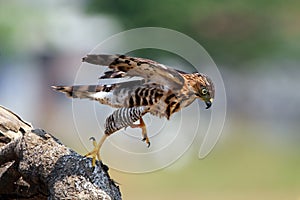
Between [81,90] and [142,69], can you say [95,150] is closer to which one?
[81,90]

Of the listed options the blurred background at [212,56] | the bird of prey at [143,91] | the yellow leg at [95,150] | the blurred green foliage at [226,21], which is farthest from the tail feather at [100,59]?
the blurred green foliage at [226,21]

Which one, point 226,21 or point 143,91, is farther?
point 226,21

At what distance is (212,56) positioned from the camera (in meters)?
27.2

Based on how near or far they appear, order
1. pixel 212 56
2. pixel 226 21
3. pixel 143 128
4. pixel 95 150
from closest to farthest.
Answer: pixel 95 150 < pixel 143 128 < pixel 212 56 < pixel 226 21

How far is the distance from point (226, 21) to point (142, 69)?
2742 centimetres

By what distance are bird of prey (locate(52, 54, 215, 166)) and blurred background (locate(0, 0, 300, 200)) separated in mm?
19140

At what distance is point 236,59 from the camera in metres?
29.1

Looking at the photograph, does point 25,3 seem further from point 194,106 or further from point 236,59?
point 194,106

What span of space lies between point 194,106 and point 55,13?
89.9 ft

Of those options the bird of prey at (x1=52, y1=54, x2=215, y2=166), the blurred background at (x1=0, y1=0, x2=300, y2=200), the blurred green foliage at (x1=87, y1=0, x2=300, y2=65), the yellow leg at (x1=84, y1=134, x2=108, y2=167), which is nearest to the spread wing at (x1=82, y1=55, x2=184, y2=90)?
the bird of prey at (x1=52, y1=54, x2=215, y2=166)

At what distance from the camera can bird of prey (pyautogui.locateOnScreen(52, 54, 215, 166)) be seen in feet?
Answer: 12.1

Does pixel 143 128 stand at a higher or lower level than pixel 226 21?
lower

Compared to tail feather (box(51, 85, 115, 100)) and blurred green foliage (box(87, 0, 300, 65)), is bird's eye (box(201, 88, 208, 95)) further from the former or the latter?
blurred green foliage (box(87, 0, 300, 65))

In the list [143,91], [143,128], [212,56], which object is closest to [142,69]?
[143,91]
